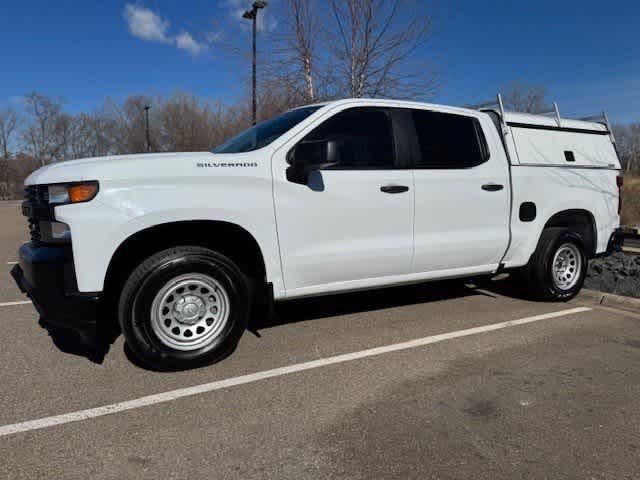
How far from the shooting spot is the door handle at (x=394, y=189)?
4.03m

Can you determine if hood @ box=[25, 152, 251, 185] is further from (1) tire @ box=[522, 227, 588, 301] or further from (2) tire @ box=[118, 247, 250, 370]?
(1) tire @ box=[522, 227, 588, 301]

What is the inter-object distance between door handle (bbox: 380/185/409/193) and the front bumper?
2318 mm

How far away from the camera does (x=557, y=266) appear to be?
5383mm

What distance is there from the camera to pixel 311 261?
12.5ft

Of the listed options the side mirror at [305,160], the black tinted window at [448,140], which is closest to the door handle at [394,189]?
the black tinted window at [448,140]

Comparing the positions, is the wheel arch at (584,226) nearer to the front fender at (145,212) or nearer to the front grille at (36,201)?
the front fender at (145,212)

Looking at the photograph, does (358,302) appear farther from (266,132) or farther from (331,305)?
(266,132)

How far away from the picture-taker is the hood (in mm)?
3104

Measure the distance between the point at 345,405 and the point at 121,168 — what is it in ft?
6.96

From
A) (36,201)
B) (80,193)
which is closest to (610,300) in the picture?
(80,193)

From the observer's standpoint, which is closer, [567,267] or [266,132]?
[266,132]

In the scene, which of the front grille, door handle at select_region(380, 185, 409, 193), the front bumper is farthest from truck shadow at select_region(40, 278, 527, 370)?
door handle at select_region(380, 185, 409, 193)

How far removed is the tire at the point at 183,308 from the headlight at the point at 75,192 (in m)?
0.58

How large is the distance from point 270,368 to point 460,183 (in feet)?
7.93
